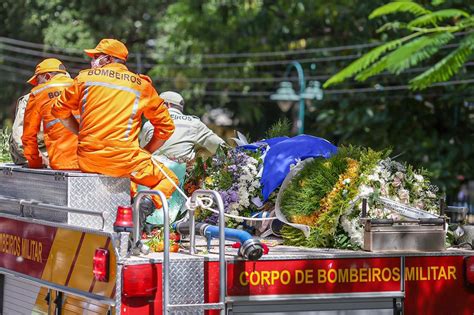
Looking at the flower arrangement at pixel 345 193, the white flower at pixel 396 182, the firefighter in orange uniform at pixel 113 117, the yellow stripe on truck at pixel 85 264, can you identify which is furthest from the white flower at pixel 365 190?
the yellow stripe on truck at pixel 85 264

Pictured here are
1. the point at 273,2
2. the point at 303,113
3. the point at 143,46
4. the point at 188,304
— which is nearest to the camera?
the point at 188,304

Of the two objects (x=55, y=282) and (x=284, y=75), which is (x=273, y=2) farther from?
(x=55, y=282)

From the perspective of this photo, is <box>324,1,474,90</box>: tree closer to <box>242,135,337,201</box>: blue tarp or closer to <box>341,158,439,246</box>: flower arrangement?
<box>242,135,337,201</box>: blue tarp

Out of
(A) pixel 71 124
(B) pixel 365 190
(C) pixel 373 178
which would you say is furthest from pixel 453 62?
(A) pixel 71 124

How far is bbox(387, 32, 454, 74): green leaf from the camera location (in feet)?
28.0

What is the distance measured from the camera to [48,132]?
326 inches

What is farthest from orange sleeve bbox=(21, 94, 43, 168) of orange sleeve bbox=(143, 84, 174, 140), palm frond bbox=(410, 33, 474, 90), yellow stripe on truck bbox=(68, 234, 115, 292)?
palm frond bbox=(410, 33, 474, 90)

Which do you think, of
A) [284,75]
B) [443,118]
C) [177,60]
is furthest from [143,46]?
[443,118]

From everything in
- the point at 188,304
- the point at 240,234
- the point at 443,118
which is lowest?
the point at 188,304

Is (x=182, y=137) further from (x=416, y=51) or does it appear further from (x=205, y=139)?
(x=416, y=51)

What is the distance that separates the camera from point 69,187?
6938 millimetres

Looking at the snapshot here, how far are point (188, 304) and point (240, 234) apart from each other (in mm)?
563

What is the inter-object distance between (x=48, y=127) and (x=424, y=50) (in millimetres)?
3020

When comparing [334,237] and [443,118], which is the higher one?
[443,118]
